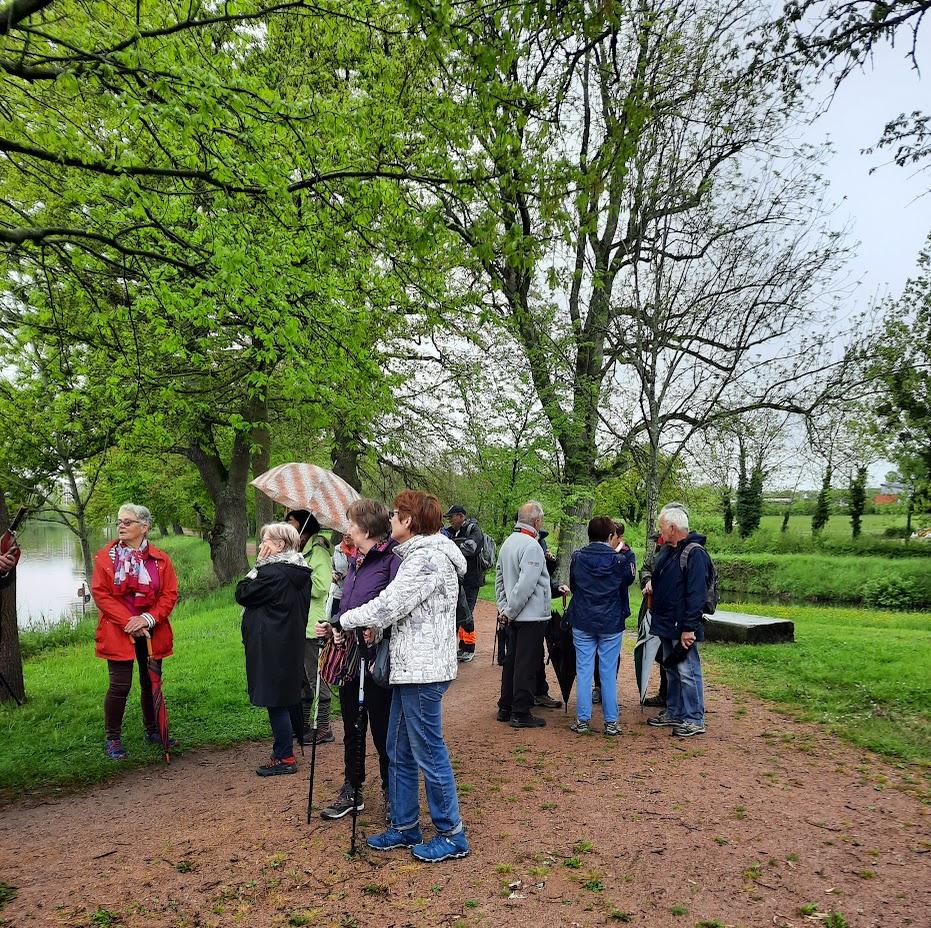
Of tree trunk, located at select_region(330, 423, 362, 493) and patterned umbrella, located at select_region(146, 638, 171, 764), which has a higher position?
tree trunk, located at select_region(330, 423, 362, 493)

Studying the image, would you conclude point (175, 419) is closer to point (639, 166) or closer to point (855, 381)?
point (639, 166)

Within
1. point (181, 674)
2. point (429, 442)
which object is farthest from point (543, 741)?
point (429, 442)

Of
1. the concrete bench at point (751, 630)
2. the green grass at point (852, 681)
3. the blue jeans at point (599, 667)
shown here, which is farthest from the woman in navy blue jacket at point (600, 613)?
the concrete bench at point (751, 630)

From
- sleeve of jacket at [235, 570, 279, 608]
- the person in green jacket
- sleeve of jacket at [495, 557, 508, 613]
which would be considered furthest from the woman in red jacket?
sleeve of jacket at [495, 557, 508, 613]

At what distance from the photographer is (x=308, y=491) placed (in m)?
5.84

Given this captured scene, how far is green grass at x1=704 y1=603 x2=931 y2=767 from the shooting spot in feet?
19.2

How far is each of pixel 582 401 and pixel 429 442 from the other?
150 inches

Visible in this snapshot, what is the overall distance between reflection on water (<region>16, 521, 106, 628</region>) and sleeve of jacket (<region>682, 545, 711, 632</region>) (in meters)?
9.14

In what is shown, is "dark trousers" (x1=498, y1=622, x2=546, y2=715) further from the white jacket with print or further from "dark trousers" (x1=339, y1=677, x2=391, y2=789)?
the white jacket with print

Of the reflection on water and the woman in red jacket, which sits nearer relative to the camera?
the woman in red jacket

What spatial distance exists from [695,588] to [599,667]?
3.69 feet

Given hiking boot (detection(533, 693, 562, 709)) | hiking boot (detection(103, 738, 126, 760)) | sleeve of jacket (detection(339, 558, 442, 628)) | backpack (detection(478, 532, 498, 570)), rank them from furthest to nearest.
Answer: backpack (detection(478, 532, 498, 570)), hiking boot (detection(533, 693, 562, 709)), hiking boot (detection(103, 738, 126, 760)), sleeve of jacket (detection(339, 558, 442, 628))

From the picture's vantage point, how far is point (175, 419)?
14.1 meters

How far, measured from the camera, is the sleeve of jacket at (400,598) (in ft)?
11.8
